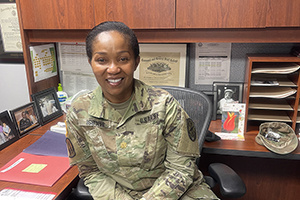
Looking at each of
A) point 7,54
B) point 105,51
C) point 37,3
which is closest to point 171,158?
point 105,51

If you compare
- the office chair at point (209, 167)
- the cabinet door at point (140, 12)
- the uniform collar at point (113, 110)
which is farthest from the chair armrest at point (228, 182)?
the cabinet door at point (140, 12)

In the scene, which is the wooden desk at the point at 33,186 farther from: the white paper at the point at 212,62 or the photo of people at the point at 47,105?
the white paper at the point at 212,62

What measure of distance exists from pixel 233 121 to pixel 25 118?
1.13m

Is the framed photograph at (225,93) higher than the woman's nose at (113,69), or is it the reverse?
the woman's nose at (113,69)

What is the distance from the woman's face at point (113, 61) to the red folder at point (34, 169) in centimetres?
45

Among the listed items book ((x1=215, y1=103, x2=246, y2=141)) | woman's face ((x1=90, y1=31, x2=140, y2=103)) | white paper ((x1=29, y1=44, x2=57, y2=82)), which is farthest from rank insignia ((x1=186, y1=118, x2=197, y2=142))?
white paper ((x1=29, y1=44, x2=57, y2=82))

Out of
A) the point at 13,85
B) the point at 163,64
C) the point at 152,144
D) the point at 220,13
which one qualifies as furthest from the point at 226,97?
the point at 13,85

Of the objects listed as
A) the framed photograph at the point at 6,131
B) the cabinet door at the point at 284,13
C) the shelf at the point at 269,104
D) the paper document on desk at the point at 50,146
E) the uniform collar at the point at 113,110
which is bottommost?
the paper document on desk at the point at 50,146

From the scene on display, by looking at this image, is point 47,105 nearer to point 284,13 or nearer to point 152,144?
point 152,144

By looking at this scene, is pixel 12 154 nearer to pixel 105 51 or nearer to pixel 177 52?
pixel 105 51

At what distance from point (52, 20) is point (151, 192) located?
1042 millimetres

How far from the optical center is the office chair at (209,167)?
39.4 inches

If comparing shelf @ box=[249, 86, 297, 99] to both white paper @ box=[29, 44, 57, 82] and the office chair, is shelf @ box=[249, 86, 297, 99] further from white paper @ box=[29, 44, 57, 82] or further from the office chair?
white paper @ box=[29, 44, 57, 82]

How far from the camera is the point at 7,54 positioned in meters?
1.78
